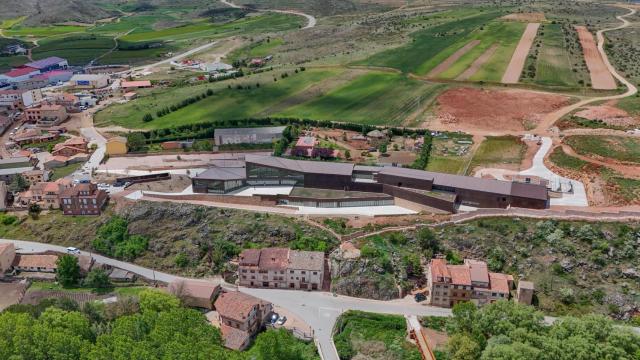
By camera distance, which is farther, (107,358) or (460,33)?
(460,33)

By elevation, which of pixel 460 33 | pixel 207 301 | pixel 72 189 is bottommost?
pixel 207 301

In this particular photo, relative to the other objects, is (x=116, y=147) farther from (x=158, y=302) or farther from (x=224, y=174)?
(x=158, y=302)

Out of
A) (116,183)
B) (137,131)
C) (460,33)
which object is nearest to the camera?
(116,183)

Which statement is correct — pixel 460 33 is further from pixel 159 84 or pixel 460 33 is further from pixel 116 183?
pixel 116 183

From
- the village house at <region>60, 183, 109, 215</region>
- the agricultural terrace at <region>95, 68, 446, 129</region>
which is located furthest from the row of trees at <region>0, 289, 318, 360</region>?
the agricultural terrace at <region>95, 68, 446, 129</region>

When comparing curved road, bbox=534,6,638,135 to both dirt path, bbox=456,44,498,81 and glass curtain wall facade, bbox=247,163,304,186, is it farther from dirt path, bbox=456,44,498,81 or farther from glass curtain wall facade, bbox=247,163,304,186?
glass curtain wall facade, bbox=247,163,304,186

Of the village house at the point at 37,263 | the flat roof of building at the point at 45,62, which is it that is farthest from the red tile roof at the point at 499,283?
the flat roof of building at the point at 45,62

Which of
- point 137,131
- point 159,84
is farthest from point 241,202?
point 159,84
